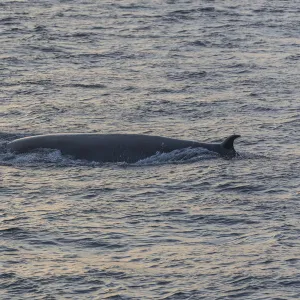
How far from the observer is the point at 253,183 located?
2145cm

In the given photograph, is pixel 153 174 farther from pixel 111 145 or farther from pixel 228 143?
pixel 228 143

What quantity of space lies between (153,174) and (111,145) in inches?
60.8

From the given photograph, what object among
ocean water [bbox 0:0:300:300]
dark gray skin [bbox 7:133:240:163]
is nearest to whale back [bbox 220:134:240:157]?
dark gray skin [bbox 7:133:240:163]

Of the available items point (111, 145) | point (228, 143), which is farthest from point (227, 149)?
point (111, 145)

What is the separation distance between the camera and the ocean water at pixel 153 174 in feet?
53.3

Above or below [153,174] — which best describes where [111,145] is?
above

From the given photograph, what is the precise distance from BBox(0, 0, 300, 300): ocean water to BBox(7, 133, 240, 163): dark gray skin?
0.26 m

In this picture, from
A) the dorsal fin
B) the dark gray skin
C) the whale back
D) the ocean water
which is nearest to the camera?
the ocean water

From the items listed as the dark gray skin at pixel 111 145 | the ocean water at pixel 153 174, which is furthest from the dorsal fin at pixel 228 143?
the ocean water at pixel 153 174

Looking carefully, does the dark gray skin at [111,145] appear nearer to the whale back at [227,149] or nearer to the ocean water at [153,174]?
the whale back at [227,149]

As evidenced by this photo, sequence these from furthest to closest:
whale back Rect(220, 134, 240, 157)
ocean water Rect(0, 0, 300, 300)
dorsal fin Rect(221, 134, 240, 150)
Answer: whale back Rect(220, 134, 240, 157)
dorsal fin Rect(221, 134, 240, 150)
ocean water Rect(0, 0, 300, 300)

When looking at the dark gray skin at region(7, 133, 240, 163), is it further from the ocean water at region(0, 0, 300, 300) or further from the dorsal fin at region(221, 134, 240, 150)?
the ocean water at region(0, 0, 300, 300)

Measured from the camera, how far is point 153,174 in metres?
21.9

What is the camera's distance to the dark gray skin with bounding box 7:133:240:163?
22.8 m
